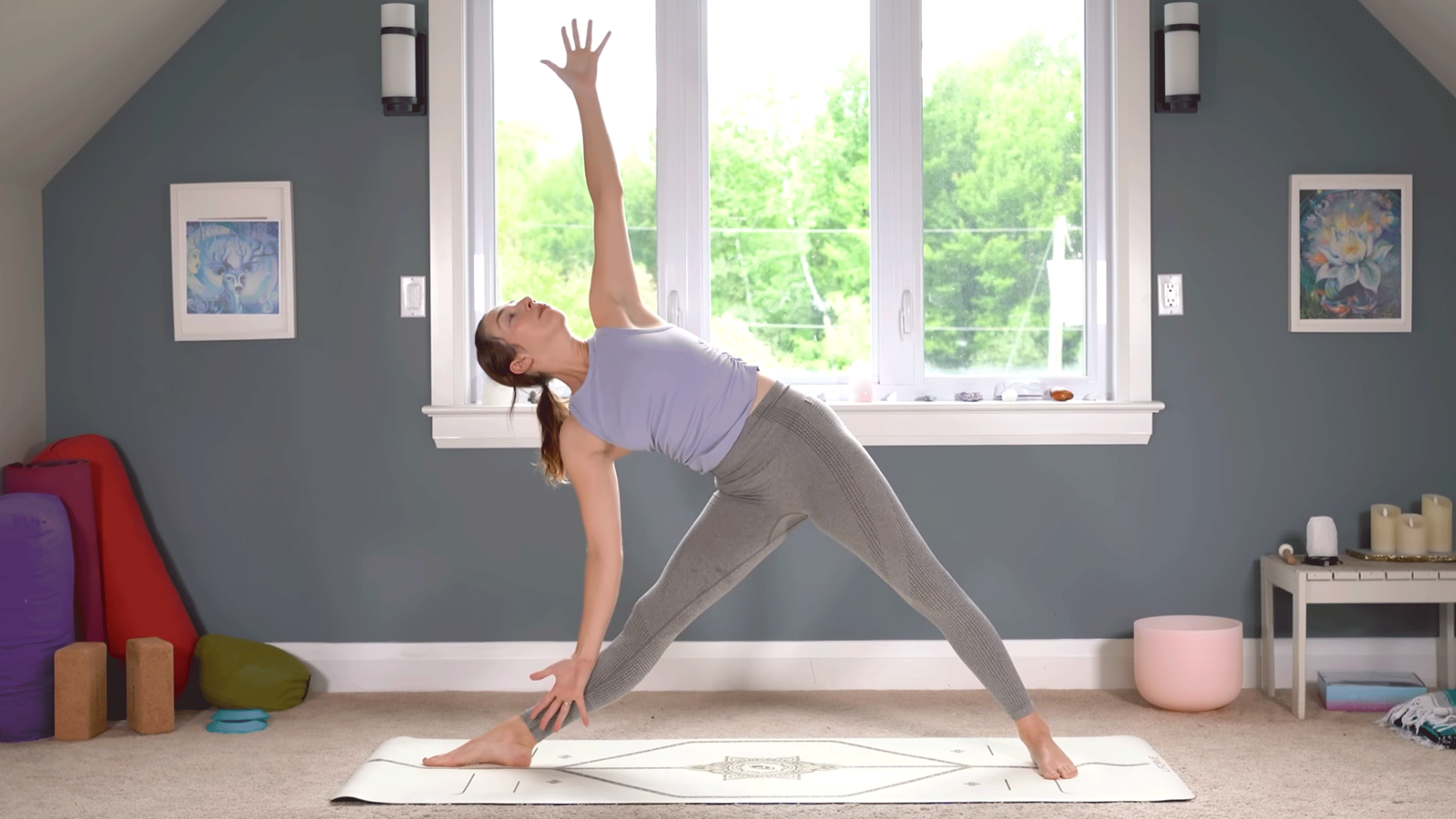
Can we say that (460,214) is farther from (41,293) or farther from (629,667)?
(629,667)

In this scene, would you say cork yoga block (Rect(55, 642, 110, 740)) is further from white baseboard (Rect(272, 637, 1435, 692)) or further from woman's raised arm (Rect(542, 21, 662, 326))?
woman's raised arm (Rect(542, 21, 662, 326))

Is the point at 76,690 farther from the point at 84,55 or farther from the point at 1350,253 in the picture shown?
the point at 1350,253

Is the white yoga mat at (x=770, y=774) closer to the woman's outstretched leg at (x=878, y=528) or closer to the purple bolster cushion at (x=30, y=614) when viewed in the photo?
the woman's outstretched leg at (x=878, y=528)

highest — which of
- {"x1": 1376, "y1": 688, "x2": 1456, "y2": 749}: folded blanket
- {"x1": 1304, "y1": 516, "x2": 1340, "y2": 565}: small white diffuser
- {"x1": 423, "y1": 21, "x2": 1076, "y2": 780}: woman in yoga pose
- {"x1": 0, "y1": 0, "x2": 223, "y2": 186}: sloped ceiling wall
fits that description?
{"x1": 0, "y1": 0, "x2": 223, "y2": 186}: sloped ceiling wall

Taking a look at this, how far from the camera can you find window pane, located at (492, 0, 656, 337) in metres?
3.71

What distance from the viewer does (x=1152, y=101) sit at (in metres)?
3.58

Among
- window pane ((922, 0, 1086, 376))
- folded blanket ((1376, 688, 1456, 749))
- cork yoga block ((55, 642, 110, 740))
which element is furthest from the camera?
window pane ((922, 0, 1086, 376))

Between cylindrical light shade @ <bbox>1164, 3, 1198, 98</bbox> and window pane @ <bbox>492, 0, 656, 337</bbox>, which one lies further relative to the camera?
window pane @ <bbox>492, 0, 656, 337</bbox>

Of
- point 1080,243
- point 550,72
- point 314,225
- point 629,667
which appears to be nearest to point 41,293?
point 314,225

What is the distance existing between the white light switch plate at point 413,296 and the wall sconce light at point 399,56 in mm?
487

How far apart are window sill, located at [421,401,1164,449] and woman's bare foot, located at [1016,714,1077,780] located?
105 cm

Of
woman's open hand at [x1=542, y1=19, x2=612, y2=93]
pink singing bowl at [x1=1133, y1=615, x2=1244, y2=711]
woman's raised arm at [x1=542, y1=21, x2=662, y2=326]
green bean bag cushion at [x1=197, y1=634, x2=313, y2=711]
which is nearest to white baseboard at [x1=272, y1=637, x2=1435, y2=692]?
green bean bag cushion at [x1=197, y1=634, x2=313, y2=711]

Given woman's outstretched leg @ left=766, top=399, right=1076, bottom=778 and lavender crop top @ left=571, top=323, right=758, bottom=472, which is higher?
lavender crop top @ left=571, top=323, right=758, bottom=472

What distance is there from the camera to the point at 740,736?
313cm
